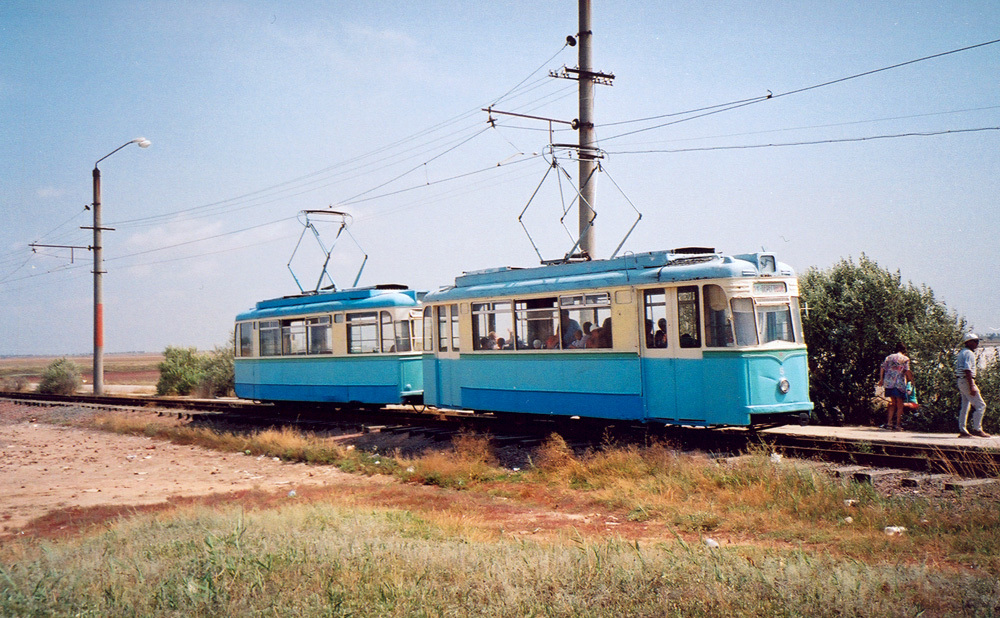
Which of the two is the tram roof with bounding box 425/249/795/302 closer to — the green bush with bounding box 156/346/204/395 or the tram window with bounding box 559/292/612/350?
the tram window with bounding box 559/292/612/350

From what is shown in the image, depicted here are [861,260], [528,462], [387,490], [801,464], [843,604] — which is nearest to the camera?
[843,604]

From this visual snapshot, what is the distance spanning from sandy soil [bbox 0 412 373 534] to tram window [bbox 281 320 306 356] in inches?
173

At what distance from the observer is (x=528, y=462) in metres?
13.1

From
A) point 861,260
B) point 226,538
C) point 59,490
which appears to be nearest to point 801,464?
point 226,538

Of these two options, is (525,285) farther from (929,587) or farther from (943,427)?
(929,587)

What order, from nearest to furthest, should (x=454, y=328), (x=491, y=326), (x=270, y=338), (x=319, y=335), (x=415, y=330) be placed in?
(x=491, y=326) → (x=454, y=328) → (x=415, y=330) → (x=319, y=335) → (x=270, y=338)

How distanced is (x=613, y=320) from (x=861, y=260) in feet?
26.9

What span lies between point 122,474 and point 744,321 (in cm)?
1174

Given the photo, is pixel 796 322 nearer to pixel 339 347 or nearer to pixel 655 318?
pixel 655 318

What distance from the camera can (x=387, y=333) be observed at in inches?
754

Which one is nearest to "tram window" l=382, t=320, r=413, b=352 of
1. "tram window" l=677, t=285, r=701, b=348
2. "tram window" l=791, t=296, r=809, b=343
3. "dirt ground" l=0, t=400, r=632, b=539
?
"dirt ground" l=0, t=400, r=632, b=539

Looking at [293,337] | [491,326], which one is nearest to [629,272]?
[491,326]

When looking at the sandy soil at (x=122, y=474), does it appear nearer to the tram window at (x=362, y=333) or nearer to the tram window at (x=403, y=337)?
the tram window at (x=362, y=333)

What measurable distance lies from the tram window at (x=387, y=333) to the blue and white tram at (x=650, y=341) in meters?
3.68
